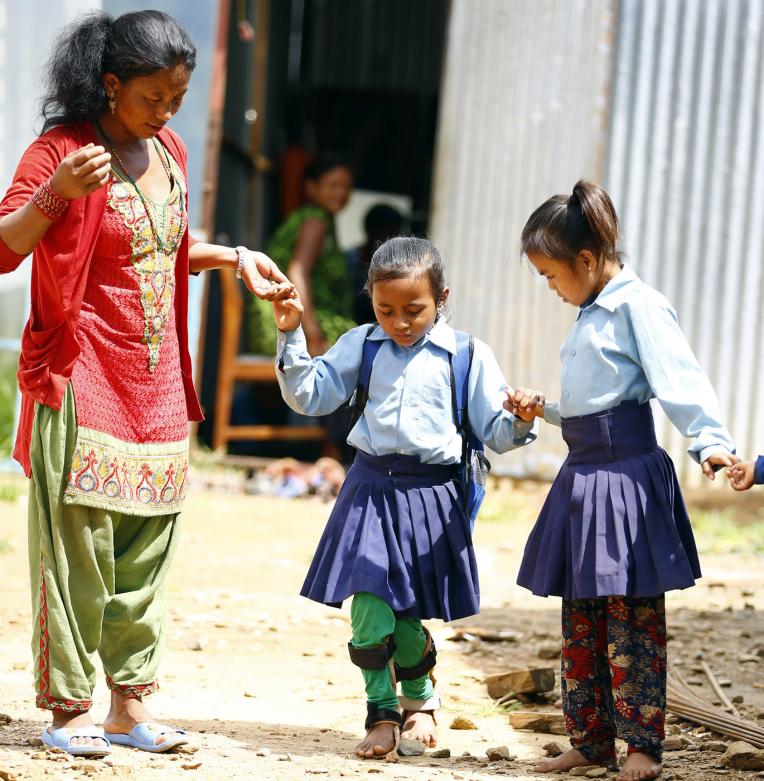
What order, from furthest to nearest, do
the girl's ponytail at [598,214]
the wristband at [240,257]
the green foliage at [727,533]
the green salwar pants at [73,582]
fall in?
the green foliage at [727,533] → the wristband at [240,257] → the girl's ponytail at [598,214] → the green salwar pants at [73,582]

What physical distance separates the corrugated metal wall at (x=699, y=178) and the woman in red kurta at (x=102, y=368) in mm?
5006

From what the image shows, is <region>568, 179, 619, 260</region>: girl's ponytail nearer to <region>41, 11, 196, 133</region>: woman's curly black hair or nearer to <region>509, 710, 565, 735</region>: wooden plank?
<region>41, 11, 196, 133</region>: woman's curly black hair

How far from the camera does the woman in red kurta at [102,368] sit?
2961 mm

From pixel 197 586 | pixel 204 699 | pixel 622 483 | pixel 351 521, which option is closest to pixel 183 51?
pixel 351 521

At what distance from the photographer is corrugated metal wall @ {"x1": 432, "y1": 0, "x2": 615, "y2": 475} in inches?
302

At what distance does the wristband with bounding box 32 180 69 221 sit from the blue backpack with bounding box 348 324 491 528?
0.98 metres

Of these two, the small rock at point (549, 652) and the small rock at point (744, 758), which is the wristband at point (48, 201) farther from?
the small rock at point (549, 652)

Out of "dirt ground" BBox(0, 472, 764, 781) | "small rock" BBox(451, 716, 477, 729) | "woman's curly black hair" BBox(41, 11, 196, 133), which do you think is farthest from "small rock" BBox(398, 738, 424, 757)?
"woman's curly black hair" BBox(41, 11, 196, 133)

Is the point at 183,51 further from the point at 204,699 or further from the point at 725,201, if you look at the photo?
the point at 725,201

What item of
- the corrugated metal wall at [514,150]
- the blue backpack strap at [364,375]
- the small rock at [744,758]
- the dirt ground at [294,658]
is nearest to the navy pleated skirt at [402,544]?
the blue backpack strap at [364,375]

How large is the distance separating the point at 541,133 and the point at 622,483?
5.09m

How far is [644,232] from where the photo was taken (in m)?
7.69

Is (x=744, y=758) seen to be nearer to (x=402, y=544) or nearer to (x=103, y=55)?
(x=402, y=544)

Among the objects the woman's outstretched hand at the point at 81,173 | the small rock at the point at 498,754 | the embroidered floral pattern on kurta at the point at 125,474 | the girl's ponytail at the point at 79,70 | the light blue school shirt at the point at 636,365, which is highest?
the girl's ponytail at the point at 79,70
